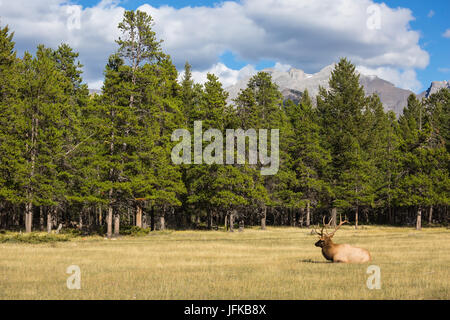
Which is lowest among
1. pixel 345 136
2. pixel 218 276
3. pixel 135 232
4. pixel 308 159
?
pixel 135 232

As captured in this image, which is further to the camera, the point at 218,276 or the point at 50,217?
the point at 50,217

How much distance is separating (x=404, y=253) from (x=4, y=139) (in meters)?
31.3

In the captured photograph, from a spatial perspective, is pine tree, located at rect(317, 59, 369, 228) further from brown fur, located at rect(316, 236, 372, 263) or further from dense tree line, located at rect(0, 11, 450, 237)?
brown fur, located at rect(316, 236, 372, 263)

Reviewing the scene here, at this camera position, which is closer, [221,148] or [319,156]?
[221,148]

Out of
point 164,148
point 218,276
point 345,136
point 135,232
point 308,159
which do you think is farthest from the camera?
point 345,136

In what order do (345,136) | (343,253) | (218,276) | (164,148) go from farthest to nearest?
(345,136), (164,148), (343,253), (218,276)

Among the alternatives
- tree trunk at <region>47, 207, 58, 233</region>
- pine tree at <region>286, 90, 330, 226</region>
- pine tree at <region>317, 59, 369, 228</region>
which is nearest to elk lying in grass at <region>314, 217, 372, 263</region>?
tree trunk at <region>47, 207, 58, 233</region>

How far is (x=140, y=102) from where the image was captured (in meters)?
38.8

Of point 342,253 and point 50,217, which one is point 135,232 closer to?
point 50,217

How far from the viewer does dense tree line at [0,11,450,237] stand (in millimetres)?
38312

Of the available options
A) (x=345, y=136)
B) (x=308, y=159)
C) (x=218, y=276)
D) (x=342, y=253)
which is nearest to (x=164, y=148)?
(x=308, y=159)

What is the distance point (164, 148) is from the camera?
4650cm
